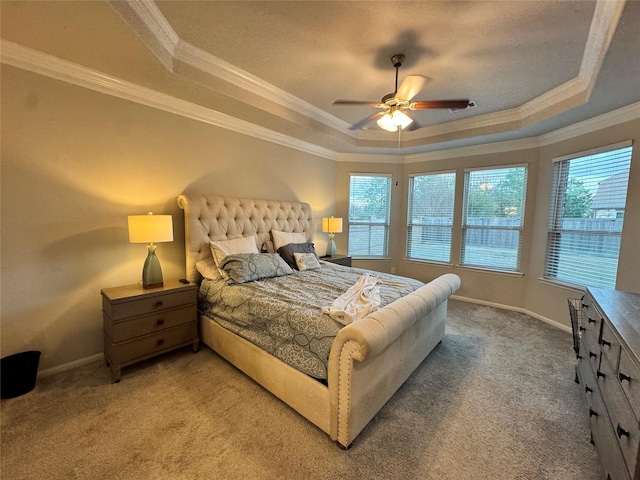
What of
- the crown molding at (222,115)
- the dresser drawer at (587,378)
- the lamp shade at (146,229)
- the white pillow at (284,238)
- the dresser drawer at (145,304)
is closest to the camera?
the dresser drawer at (587,378)

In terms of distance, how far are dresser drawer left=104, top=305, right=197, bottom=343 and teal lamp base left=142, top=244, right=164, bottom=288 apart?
0.29 m

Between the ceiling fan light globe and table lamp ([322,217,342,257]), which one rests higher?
the ceiling fan light globe

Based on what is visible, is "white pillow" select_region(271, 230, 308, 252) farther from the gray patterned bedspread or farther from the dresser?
the dresser

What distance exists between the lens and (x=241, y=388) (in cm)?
219

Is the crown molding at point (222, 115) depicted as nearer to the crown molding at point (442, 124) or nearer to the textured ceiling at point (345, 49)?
the textured ceiling at point (345, 49)

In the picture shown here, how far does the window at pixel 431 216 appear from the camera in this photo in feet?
15.6

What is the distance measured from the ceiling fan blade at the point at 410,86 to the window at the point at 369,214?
292 cm

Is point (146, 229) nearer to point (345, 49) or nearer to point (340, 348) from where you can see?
point (340, 348)

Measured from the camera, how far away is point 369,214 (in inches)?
206

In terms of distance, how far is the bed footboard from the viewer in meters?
1.54

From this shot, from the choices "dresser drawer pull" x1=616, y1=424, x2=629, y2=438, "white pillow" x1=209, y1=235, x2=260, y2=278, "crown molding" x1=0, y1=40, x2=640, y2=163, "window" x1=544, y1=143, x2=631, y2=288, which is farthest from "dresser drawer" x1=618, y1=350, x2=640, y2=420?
"crown molding" x1=0, y1=40, x2=640, y2=163

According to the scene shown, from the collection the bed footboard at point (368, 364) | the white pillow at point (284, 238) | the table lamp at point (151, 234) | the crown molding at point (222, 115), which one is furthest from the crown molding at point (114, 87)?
the bed footboard at point (368, 364)

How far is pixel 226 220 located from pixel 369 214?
9.55 feet

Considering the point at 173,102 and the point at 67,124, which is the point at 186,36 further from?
the point at 67,124
